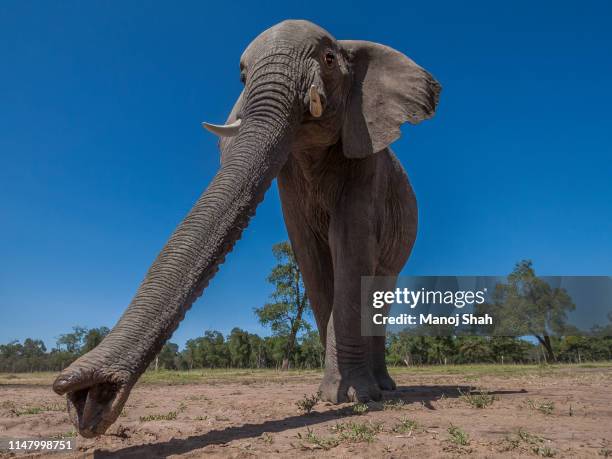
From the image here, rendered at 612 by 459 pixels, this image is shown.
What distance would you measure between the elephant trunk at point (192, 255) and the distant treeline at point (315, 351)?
1405 inches

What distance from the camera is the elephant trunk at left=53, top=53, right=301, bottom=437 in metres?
2.90

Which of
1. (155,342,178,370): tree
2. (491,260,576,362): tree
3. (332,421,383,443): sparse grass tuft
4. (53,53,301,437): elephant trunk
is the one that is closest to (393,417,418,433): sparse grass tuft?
(332,421,383,443): sparse grass tuft

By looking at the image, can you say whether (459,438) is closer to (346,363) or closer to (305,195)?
(346,363)

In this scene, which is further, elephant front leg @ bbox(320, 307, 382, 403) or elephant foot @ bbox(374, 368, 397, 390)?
elephant foot @ bbox(374, 368, 397, 390)

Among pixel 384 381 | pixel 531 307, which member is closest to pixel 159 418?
pixel 384 381

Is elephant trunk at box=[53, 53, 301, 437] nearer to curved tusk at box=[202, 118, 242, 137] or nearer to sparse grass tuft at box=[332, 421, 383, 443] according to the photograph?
curved tusk at box=[202, 118, 242, 137]

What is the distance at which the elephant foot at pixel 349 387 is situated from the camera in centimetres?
525

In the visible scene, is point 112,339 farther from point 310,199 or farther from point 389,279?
point 389,279

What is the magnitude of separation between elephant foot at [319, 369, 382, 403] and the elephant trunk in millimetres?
2260

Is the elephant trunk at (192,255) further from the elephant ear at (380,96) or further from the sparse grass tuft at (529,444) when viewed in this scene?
the sparse grass tuft at (529,444)

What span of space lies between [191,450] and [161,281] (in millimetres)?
1031

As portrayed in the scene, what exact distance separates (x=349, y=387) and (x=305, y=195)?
233cm

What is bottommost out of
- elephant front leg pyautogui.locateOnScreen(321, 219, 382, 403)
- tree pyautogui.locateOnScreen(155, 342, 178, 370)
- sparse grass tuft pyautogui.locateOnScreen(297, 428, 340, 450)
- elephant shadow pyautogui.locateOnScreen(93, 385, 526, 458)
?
tree pyautogui.locateOnScreen(155, 342, 178, 370)

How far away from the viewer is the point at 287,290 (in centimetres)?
3597
